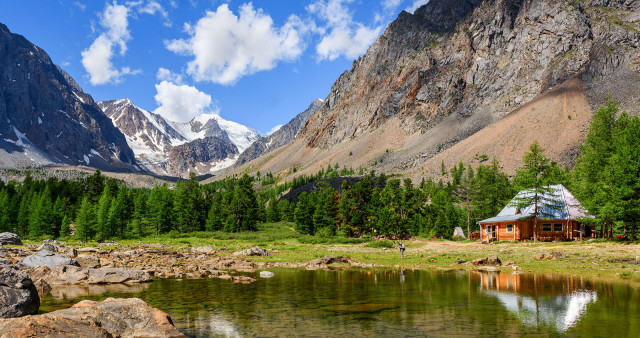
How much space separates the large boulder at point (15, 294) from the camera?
541 inches

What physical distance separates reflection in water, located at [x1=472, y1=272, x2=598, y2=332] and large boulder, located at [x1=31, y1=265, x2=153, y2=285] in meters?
24.0

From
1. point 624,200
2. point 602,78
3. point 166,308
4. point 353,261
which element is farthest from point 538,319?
point 602,78

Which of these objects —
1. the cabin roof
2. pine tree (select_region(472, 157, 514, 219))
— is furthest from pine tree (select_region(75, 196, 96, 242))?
pine tree (select_region(472, 157, 514, 219))

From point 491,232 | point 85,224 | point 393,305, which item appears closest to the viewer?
point 393,305

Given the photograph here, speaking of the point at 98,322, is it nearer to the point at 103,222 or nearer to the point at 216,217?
the point at 103,222

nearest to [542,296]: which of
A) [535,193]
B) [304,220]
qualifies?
[535,193]

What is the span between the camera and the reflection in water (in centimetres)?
1554

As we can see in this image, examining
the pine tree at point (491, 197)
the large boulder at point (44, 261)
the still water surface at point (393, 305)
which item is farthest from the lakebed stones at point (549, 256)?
the large boulder at point (44, 261)

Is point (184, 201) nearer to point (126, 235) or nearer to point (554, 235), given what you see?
point (126, 235)

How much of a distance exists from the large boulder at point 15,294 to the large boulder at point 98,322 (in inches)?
109

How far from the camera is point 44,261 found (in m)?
29.1

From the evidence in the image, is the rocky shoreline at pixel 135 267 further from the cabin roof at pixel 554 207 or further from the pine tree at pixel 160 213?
the pine tree at pixel 160 213

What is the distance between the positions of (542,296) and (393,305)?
8493mm

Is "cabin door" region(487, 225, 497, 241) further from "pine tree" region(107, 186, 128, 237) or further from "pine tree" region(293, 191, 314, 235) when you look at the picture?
"pine tree" region(107, 186, 128, 237)
